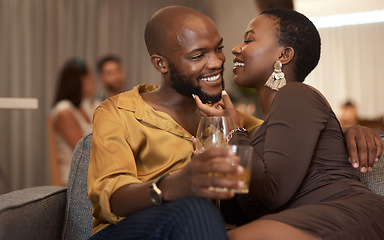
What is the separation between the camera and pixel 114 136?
5.44 ft

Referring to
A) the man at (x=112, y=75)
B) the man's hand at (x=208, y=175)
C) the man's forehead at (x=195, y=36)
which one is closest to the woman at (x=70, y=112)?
the man at (x=112, y=75)

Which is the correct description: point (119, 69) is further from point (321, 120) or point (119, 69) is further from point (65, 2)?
point (321, 120)

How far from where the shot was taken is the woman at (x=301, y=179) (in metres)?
1.39

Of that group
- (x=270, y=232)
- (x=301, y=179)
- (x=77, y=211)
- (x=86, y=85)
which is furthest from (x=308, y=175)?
(x=86, y=85)

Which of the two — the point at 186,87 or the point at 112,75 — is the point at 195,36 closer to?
the point at 186,87

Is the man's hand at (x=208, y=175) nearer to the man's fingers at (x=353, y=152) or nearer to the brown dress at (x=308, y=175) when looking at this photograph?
the brown dress at (x=308, y=175)

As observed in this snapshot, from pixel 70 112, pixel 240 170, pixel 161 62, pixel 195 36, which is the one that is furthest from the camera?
pixel 70 112

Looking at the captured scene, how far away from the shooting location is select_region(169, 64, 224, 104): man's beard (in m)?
1.87

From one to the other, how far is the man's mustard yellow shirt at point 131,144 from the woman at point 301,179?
174mm

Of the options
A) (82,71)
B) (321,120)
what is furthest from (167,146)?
(82,71)

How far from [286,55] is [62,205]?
1054mm

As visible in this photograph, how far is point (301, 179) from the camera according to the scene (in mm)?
1509

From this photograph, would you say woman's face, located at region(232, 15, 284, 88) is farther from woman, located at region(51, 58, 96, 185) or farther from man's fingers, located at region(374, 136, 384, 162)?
woman, located at region(51, 58, 96, 185)

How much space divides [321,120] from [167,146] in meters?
0.56
